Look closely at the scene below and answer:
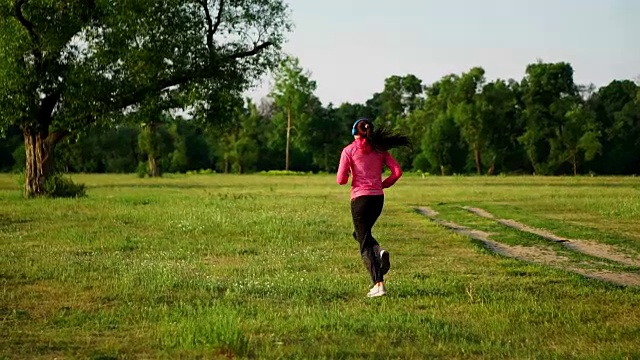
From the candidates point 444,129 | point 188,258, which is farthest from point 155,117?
point 444,129

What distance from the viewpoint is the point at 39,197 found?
34.2m

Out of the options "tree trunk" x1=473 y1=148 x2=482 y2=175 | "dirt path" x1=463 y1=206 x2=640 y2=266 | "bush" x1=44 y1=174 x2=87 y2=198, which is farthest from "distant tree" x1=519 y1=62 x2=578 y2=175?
"dirt path" x1=463 y1=206 x2=640 y2=266

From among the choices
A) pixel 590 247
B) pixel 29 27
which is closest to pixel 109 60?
pixel 29 27

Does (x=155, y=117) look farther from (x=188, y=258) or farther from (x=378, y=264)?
(x=378, y=264)

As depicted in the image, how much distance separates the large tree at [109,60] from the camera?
31141 millimetres

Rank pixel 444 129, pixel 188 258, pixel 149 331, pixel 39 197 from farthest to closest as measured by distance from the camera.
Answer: pixel 444 129, pixel 39 197, pixel 188 258, pixel 149 331

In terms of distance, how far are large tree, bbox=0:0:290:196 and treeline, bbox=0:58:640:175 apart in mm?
39885

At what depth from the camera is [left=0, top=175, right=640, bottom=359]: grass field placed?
296 inches

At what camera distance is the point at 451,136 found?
93812 millimetres

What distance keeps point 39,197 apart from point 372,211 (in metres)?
26.9

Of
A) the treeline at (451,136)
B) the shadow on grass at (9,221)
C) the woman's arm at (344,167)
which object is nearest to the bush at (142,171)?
the treeline at (451,136)

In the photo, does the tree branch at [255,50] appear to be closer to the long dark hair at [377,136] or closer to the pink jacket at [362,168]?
the long dark hair at [377,136]

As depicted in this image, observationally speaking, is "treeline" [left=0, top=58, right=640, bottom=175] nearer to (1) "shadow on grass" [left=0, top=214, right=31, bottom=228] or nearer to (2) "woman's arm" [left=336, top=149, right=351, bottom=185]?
(1) "shadow on grass" [left=0, top=214, right=31, bottom=228]

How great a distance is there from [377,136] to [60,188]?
27715 mm
